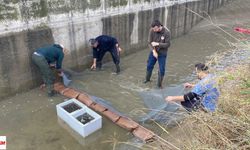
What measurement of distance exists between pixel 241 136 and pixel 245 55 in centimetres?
128

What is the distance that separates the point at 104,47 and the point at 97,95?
6.21 ft

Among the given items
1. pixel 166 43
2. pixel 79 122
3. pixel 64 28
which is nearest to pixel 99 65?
pixel 64 28

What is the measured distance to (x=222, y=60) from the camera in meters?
3.69

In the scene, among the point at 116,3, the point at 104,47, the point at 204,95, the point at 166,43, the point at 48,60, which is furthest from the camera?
the point at 116,3

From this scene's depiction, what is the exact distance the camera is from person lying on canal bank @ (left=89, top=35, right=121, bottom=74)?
7.77 metres

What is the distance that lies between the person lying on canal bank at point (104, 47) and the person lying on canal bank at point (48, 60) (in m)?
1.31

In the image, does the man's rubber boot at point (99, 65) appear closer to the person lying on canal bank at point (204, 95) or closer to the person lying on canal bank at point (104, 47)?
the person lying on canal bank at point (104, 47)

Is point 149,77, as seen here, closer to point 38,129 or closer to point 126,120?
point 126,120

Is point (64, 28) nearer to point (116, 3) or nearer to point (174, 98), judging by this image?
point (116, 3)

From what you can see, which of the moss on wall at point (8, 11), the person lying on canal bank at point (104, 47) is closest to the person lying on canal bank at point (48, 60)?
the moss on wall at point (8, 11)

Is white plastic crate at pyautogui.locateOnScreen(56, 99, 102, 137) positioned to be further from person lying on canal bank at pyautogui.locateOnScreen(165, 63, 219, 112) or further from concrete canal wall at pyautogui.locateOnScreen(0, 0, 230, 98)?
concrete canal wall at pyautogui.locateOnScreen(0, 0, 230, 98)

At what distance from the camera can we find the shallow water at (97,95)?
5094 mm

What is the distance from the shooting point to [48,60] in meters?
6.62

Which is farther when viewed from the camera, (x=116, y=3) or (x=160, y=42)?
(x=116, y=3)
